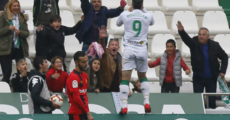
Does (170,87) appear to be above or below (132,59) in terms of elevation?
below

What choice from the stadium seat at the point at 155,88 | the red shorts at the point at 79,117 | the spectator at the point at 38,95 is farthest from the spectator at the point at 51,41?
the red shorts at the point at 79,117

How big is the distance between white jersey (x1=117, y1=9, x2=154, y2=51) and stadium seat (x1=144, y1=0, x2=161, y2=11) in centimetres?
424

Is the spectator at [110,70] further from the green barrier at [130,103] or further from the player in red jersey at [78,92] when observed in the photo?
the player in red jersey at [78,92]

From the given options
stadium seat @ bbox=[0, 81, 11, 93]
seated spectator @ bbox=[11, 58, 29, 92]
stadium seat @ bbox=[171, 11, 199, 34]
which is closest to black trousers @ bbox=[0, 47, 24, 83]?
stadium seat @ bbox=[0, 81, 11, 93]

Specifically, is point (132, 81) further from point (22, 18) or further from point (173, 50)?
point (22, 18)

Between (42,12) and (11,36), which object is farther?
(42,12)

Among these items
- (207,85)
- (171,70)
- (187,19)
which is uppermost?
(187,19)

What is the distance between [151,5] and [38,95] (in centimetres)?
523

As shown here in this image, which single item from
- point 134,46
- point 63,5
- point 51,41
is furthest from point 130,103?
point 63,5

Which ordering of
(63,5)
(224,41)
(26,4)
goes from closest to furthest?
(224,41)
(26,4)
(63,5)

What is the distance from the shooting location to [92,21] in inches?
431

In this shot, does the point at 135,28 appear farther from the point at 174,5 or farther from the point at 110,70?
the point at 174,5

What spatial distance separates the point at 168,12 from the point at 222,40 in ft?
4.77

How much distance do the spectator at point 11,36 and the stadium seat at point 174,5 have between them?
143 inches
